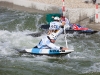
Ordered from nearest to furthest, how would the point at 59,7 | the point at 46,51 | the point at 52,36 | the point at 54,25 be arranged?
the point at 46,51, the point at 52,36, the point at 54,25, the point at 59,7

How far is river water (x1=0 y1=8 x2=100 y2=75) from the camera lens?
10711mm

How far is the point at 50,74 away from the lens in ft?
34.2

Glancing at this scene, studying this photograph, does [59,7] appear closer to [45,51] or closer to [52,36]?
[52,36]

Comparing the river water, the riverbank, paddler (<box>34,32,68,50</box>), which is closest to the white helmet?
paddler (<box>34,32,68,50</box>)

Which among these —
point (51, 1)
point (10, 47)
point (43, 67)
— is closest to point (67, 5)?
point (51, 1)

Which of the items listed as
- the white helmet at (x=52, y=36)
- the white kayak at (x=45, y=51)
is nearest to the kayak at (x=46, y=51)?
the white kayak at (x=45, y=51)

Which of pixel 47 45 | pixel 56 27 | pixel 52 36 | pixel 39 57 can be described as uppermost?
pixel 56 27

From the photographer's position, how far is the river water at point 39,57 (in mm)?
10711

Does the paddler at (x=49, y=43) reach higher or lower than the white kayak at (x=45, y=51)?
higher

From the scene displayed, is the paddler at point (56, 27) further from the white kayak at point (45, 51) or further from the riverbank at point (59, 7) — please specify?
the riverbank at point (59, 7)

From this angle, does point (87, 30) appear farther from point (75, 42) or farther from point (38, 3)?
point (38, 3)

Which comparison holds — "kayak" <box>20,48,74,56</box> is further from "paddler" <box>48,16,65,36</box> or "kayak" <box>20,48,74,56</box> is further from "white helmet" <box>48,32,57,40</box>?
"paddler" <box>48,16,65,36</box>

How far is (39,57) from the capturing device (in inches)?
466

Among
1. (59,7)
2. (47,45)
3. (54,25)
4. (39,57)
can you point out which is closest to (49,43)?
(47,45)
